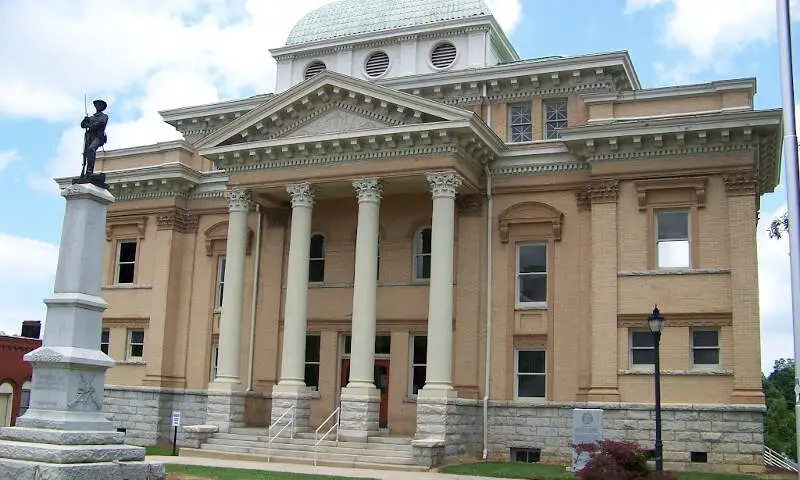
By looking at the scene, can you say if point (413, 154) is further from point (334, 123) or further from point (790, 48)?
point (790, 48)

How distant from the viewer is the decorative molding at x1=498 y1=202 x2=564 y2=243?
29417 mm

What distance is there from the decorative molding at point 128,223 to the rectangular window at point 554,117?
1592 cm

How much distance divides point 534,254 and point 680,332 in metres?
5.46

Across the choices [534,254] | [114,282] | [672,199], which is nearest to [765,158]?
[672,199]

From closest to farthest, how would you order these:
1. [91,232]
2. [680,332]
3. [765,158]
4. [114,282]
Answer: [91,232] < [680,332] < [765,158] < [114,282]

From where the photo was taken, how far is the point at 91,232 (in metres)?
17.1

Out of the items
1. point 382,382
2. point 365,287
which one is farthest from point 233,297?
point 382,382

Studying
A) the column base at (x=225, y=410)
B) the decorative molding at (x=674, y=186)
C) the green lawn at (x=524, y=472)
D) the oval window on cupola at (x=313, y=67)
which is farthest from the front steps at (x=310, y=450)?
the oval window on cupola at (x=313, y=67)

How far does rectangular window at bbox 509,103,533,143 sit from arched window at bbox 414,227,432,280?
457 cm

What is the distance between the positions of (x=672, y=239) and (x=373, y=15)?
1663cm

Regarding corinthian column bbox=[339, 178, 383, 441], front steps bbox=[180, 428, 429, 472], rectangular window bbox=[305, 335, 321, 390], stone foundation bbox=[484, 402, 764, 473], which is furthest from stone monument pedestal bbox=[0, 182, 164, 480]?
rectangular window bbox=[305, 335, 321, 390]

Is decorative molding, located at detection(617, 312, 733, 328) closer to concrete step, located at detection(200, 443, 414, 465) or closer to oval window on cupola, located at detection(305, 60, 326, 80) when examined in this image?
concrete step, located at detection(200, 443, 414, 465)

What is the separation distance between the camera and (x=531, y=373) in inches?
1152

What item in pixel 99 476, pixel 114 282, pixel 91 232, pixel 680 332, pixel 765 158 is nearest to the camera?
pixel 99 476
